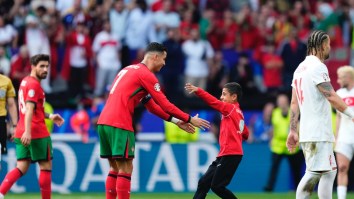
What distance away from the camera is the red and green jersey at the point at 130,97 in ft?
42.5

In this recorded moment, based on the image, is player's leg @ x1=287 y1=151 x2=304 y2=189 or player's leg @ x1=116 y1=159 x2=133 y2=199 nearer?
player's leg @ x1=116 y1=159 x2=133 y2=199

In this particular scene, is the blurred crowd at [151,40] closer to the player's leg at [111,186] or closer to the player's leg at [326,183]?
the player's leg at [111,186]

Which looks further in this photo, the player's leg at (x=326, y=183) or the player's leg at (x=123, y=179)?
the player's leg at (x=123, y=179)

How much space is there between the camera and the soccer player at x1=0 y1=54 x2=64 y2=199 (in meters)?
14.1

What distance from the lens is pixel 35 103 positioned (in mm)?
14102

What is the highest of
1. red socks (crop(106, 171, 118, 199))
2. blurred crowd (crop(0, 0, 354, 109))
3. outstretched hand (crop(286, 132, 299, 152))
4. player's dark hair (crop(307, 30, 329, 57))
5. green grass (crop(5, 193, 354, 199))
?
blurred crowd (crop(0, 0, 354, 109))

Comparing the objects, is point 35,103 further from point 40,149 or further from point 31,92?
point 40,149

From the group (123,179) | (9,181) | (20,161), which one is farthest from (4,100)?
(123,179)

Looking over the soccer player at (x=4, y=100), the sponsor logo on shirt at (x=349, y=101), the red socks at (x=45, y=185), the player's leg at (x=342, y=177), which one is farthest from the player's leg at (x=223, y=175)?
the soccer player at (x=4, y=100)

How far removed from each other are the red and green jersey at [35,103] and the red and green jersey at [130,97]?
4.79 ft

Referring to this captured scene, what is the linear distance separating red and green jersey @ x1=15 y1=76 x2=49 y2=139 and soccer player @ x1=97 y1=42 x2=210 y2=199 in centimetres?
145

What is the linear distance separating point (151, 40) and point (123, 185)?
11488mm

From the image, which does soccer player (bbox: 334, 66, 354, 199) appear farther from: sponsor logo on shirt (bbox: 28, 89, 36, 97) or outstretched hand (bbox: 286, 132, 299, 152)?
sponsor logo on shirt (bbox: 28, 89, 36, 97)

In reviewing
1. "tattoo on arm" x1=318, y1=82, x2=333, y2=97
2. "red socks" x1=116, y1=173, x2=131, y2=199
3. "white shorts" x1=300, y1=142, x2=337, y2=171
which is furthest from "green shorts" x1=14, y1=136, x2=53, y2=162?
"tattoo on arm" x1=318, y1=82, x2=333, y2=97
